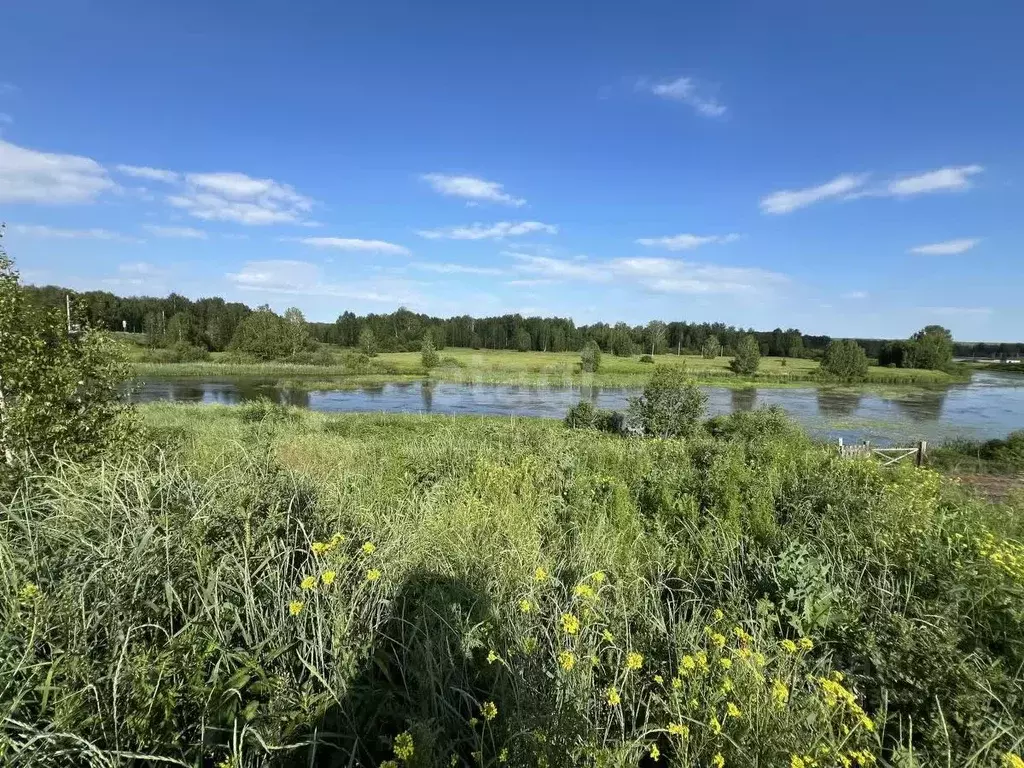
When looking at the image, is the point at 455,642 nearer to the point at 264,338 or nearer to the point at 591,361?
the point at 591,361

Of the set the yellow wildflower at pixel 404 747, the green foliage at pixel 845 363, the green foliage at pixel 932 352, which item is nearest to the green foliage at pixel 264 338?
the yellow wildflower at pixel 404 747

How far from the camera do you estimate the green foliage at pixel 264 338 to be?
70750mm

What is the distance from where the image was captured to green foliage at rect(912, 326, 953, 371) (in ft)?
273

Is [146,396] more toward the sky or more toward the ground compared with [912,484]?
more toward the ground

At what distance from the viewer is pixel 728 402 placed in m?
45.3

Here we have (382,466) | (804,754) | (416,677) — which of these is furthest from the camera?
(382,466)

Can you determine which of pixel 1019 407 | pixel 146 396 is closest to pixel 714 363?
pixel 1019 407

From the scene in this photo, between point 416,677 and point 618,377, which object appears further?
point 618,377

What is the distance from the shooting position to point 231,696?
6.22 feet

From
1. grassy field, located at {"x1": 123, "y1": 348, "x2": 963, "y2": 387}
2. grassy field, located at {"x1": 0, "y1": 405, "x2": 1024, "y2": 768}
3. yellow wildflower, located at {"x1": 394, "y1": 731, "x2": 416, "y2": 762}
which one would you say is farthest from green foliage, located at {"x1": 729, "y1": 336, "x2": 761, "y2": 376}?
yellow wildflower, located at {"x1": 394, "y1": 731, "x2": 416, "y2": 762}

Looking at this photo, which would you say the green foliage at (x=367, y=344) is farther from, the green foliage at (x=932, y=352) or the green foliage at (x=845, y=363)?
the green foliage at (x=932, y=352)

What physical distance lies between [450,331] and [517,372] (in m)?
34.6

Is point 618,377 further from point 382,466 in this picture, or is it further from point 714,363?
point 382,466

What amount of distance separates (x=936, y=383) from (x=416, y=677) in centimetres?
8973
